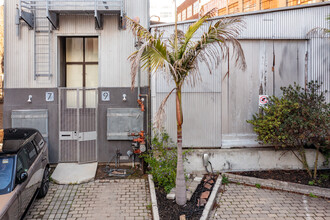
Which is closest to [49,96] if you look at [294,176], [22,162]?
[22,162]

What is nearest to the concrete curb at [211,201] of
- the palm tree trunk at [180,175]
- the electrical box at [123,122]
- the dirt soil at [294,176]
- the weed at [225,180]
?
the weed at [225,180]

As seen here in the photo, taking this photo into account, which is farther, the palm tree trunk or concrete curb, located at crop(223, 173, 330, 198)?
concrete curb, located at crop(223, 173, 330, 198)

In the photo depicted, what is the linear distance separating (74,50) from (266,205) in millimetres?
8354

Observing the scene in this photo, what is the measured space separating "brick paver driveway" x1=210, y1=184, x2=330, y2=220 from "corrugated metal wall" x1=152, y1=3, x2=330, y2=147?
6.07 feet

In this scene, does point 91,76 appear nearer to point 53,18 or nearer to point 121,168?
point 53,18

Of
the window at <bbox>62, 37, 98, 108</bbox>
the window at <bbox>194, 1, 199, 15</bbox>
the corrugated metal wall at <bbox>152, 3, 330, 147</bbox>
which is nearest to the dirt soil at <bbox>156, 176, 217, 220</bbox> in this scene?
the corrugated metal wall at <bbox>152, 3, 330, 147</bbox>

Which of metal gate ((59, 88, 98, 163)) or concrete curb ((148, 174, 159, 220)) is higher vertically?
metal gate ((59, 88, 98, 163))

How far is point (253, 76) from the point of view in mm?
8398

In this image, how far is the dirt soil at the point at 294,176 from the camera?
23.9ft

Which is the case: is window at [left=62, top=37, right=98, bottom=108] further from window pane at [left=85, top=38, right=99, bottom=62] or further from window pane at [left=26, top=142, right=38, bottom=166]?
window pane at [left=26, top=142, right=38, bottom=166]

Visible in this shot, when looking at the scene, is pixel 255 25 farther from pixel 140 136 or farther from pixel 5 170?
pixel 5 170

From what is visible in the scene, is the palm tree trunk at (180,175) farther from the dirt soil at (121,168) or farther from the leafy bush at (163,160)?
the dirt soil at (121,168)

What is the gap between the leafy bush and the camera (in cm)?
669

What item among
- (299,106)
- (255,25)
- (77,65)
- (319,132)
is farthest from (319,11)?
(77,65)
